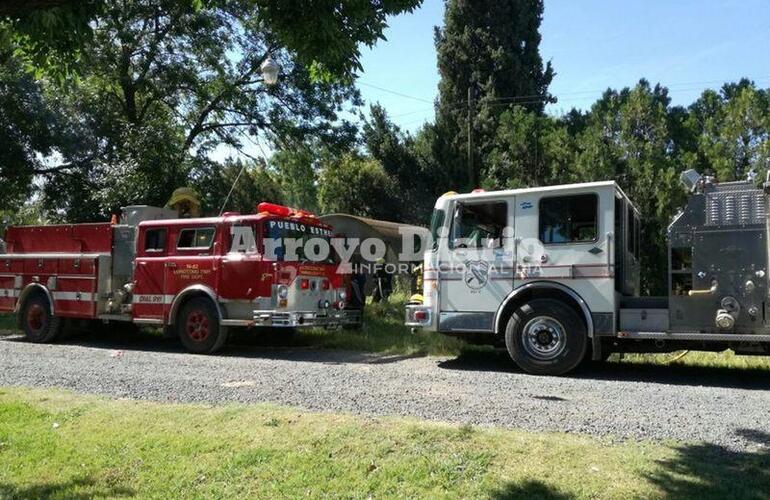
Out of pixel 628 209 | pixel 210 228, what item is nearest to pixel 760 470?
pixel 628 209

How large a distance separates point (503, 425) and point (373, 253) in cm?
1083

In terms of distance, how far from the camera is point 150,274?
11.7m

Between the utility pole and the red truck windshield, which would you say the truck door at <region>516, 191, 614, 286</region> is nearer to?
the red truck windshield

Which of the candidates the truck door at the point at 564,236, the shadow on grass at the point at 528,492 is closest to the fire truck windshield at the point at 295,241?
the truck door at the point at 564,236

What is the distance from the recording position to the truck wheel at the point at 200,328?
11016 millimetres

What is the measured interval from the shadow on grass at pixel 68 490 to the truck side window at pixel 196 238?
22.0 ft

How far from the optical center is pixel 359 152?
2302 centimetres

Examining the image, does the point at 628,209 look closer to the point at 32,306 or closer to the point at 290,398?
the point at 290,398

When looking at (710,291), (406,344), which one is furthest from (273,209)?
(710,291)

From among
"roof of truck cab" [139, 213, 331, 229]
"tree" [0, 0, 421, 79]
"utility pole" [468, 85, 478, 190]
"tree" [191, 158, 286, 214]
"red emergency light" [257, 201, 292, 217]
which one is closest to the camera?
"tree" [0, 0, 421, 79]

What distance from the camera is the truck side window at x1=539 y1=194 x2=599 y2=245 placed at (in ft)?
28.4

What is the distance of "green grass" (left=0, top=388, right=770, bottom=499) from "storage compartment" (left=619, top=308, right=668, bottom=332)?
3347mm

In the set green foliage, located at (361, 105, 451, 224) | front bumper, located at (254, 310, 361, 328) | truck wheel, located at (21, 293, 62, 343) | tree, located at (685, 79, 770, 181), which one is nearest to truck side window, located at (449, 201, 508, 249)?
front bumper, located at (254, 310, 361, 328)

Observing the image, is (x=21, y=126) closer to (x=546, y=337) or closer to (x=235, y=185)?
(x=235, y=185)
